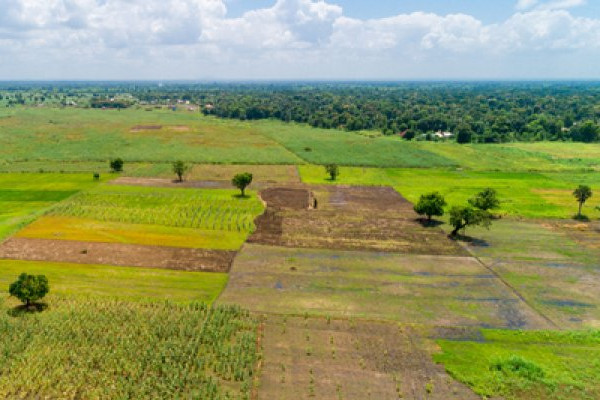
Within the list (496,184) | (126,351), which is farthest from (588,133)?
(126,351)

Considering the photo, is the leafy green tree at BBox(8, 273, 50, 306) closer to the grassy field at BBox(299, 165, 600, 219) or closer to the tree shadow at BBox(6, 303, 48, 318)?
the tree shadow at BBox(6, 303, 48, 318)

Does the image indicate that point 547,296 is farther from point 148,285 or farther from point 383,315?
point 148,285

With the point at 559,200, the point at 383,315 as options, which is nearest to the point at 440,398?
the point at 383,315

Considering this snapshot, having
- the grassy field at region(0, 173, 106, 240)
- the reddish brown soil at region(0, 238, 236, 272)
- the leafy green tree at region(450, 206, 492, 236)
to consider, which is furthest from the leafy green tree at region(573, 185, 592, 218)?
the grassy field at region(0, 173, 106, 240)

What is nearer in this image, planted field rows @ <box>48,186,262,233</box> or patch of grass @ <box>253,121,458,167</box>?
planted field rows @ <box>48,186,262,233</box>

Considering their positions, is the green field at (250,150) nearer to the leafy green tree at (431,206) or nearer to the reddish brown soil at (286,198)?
the reddish brown soil at (286,198)

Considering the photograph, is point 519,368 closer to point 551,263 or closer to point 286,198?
point 551,263

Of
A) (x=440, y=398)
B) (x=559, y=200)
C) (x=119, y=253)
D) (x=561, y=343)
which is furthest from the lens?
(x=559, y=200)
